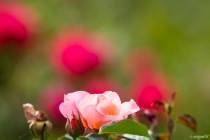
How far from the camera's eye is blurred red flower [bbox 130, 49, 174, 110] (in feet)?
5.78

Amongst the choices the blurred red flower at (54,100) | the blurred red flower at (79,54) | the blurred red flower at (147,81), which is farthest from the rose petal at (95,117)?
the blurred red flower at (79,54)

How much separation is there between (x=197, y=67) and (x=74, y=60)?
0.89 meters

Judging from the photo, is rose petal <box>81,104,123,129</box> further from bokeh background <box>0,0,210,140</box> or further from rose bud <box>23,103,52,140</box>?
bokeh background <box>0,0,210,140</box>

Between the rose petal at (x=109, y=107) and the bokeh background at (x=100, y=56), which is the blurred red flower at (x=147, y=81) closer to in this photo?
the bokeh background at (x=100, y=56)

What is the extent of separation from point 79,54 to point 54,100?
203mm

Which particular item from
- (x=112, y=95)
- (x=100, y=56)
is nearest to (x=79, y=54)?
(x=100, y=56)

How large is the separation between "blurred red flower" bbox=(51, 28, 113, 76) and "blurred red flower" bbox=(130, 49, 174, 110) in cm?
12

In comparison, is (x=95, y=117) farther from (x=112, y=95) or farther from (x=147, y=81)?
(x=147, y=81)

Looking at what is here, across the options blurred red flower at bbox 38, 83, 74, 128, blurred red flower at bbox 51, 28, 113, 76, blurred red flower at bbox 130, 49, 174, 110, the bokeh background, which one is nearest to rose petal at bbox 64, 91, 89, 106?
blurred red flower at bbox 130, 49, 174, 110

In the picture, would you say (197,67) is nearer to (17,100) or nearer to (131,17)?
(131,17)

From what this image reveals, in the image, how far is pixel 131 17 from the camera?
10.6 feet

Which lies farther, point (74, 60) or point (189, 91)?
point (189, 91)

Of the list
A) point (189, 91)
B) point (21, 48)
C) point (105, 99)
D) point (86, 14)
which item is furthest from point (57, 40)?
point (105, 99)

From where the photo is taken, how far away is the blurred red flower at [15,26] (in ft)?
7.02
